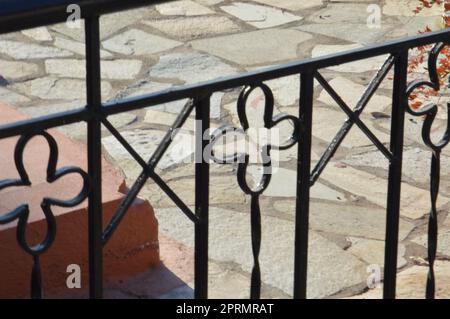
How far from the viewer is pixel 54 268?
3623 mm

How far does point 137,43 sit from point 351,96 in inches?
53.6

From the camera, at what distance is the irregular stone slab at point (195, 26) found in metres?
6.44

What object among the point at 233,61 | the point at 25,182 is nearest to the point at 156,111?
the point at 233,61

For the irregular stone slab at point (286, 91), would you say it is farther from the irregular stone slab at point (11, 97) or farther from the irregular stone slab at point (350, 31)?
the irregular stone slab at point (11, 97)

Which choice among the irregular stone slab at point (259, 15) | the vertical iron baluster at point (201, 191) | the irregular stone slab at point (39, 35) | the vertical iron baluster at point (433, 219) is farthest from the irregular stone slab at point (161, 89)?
the vertical iron baluster at point (201, 191)

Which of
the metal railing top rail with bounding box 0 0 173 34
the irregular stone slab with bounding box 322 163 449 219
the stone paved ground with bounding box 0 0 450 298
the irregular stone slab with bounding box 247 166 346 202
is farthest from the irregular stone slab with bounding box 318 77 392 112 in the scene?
the metal railing top rail with bounding box 0 0 173 34

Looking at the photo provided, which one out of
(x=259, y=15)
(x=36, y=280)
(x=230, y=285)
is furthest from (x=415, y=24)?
(x=36, y=280)

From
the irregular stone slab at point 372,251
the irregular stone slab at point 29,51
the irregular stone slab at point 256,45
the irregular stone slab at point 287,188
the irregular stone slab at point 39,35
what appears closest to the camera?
the irregular stone slab at point 372,251

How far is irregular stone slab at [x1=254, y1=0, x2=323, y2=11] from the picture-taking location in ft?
22.3

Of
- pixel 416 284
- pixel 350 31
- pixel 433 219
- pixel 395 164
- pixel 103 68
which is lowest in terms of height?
pixel 416 284

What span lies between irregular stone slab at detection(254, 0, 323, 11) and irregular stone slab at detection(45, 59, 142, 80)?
115 cm

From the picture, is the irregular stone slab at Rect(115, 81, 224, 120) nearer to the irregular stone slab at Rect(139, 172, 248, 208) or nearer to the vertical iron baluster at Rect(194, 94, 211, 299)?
the irregular stone slab at Rect(139, 172, 248, 208)

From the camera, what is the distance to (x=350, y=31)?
6.39 metres

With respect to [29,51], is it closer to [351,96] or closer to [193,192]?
[351,96]
